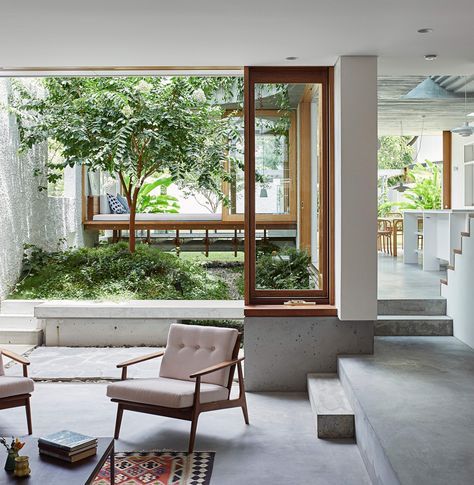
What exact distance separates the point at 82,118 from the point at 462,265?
18.5 ft

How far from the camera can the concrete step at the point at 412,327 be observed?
673 cm

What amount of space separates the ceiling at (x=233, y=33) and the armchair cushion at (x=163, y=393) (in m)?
2.60

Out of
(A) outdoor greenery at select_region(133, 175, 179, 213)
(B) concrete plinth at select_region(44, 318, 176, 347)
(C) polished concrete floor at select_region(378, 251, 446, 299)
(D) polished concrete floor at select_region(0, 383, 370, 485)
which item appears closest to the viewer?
(D) polished concrete floor at select_region(0, 383, 370, 485)

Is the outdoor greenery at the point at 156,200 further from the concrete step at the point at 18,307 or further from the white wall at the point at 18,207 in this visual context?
the concrete step at the point at 18,307

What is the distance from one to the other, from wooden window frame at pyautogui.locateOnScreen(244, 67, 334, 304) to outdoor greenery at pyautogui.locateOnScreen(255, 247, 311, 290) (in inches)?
2.3

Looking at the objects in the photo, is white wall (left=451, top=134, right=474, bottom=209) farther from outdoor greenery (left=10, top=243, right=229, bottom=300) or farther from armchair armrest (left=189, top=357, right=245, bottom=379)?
armchair armrest (left=189, top=357, right=245, bottom=379)

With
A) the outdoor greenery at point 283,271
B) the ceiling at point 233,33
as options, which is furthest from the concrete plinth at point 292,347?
the ceiling at point 233,33

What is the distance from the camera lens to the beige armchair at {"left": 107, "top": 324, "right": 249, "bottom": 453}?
4.75 metres

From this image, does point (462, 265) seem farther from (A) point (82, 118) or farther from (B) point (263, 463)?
(A) point (82, 118)

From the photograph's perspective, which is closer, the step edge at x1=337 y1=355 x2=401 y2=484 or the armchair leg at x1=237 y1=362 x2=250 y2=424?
the step edge at x1=337 y1=355 x2=401 y2=484

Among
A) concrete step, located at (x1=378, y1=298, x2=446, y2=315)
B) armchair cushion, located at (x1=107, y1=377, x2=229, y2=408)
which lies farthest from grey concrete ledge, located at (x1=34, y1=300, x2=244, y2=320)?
armchair cushion, located at (x1=107, y1=377, x2=229, y2=408)

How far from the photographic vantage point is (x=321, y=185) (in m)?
6.49

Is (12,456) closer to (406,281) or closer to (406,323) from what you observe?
(406,323)

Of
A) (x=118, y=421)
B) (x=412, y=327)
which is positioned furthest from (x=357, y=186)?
(x=118, y=421)
